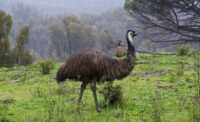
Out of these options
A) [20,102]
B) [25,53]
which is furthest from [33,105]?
[25,53]

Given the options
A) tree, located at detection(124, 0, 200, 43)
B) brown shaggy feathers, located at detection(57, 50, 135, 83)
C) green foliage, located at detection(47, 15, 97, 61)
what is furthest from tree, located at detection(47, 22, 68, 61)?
brown shaggy feathers, located at detection(57, 50, 135, 83)

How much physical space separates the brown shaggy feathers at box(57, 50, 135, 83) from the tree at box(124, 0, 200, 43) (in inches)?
111

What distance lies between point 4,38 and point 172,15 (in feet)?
49.6

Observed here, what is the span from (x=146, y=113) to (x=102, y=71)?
4.40ft

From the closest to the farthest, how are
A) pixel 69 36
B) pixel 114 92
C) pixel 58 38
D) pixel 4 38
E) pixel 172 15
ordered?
1. pixel 114 92
2. pixel 172 15
3. pixel 4 38
4. pixel 69 36
5. pixel 58 38

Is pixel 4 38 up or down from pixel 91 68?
up

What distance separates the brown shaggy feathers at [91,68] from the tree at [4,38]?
15115 mm

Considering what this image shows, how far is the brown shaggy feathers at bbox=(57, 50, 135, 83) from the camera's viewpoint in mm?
5113

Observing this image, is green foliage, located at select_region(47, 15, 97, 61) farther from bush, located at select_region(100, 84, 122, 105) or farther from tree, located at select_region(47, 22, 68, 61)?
bush, located at select_region(100, 84, 122, 105)

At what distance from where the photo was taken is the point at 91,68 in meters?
5.11

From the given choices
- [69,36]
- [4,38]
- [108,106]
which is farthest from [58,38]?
[108,106]

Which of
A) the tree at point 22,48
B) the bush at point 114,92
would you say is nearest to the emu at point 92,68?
the bush at point 114,92

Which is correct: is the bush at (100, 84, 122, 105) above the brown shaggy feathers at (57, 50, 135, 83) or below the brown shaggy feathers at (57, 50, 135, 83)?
below

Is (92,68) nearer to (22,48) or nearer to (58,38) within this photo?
(22,48)
